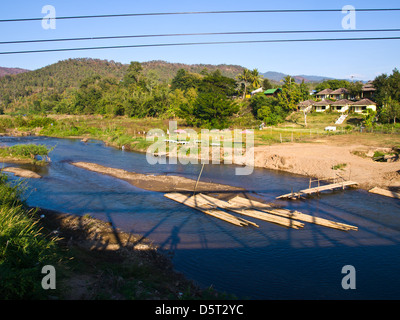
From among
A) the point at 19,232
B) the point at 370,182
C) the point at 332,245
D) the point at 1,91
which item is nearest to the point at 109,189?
the point at 19,232

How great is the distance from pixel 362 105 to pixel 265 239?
40288mm

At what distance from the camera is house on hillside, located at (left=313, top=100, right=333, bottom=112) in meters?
52.3

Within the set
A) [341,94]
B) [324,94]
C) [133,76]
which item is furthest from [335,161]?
[133,76]

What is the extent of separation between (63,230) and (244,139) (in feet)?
87.3

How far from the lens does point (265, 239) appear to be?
1445 centimetres

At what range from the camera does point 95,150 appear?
40.4 meters

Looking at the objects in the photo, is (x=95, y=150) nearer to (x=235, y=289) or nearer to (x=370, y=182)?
(x=370, y=182)

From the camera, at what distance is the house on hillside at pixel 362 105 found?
4653 cm

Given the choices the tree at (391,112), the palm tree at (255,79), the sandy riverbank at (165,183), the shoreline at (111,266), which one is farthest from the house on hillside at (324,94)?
the shoreline at (111,266)

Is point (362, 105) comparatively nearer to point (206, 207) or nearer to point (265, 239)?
point (206, 207)

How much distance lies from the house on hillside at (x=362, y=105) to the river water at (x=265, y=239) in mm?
28764

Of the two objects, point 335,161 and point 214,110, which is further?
point 214,110

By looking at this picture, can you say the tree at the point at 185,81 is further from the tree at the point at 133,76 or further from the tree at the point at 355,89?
the tree at the point at 355,89

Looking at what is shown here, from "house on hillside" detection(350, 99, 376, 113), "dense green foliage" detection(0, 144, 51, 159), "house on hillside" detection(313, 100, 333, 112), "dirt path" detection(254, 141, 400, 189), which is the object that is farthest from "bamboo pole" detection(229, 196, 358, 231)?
"house on hillside" detection(313, 100, 333, 112)
